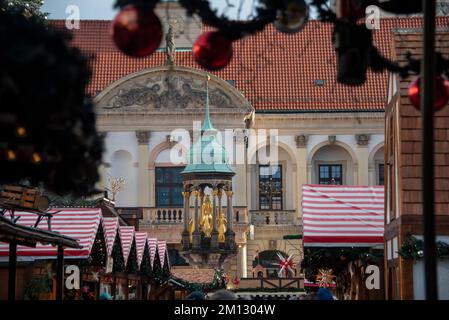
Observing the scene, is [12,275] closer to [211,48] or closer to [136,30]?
[211,48]

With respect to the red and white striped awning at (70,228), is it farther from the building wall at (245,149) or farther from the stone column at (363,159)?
the stone column at (363,159)

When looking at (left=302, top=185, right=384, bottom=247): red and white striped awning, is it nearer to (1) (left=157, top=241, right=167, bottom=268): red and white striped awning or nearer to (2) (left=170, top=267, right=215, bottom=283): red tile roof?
(1) (left=157, top=241, right=167, bottom=268): red and white striped awning

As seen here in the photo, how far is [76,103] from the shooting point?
733 cm

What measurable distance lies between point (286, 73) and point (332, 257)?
36206 millimetres

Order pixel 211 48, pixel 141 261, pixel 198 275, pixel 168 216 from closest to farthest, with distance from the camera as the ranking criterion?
pixel 211 48, pixel 141 261, pixel 198 275, pixel 168 216

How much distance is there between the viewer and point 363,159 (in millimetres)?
62750

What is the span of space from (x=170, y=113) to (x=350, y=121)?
8.42m

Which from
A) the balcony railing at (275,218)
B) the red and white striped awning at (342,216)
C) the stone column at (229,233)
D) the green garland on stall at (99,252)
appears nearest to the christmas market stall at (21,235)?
the green garland on stall at (99,252)

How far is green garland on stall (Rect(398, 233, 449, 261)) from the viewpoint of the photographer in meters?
20.0

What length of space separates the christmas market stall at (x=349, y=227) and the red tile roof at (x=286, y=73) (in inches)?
1352

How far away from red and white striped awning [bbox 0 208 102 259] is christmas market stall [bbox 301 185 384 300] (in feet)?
14.7

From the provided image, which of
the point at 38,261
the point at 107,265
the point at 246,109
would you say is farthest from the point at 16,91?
the point at 246,109

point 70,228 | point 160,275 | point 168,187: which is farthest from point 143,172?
point 70,228
